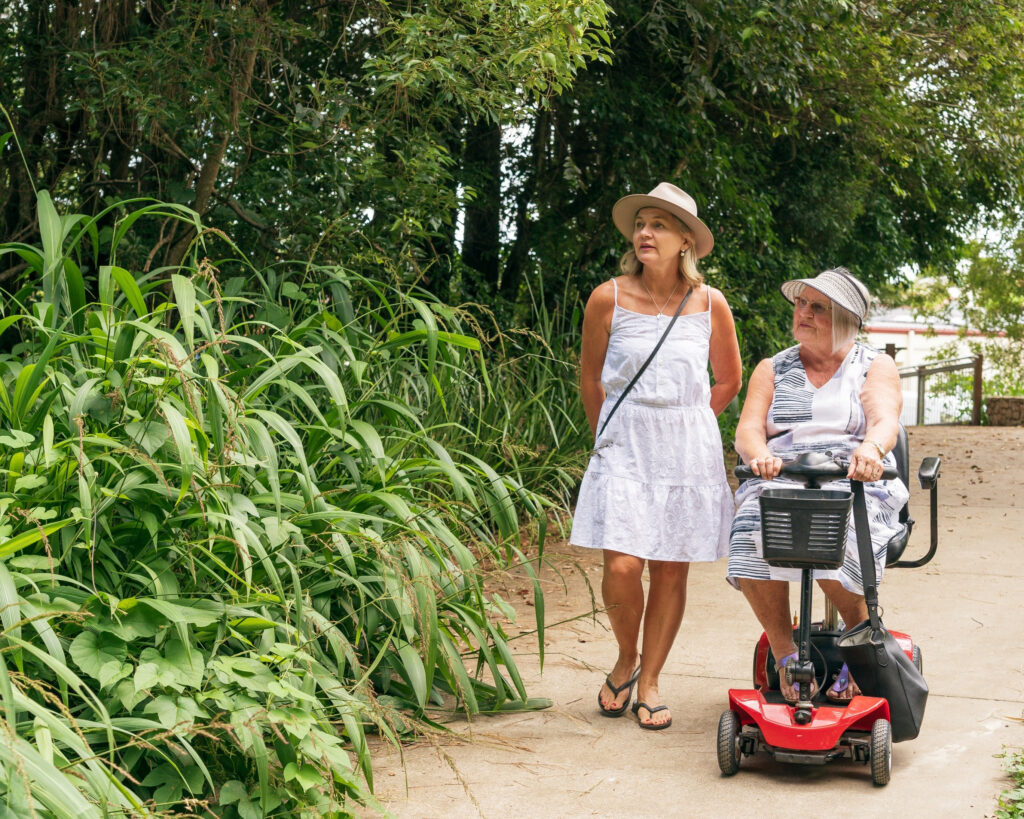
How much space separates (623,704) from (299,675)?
144 centimetres

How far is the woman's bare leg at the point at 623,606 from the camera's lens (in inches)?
158

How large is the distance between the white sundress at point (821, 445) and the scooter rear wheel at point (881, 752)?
1.41ft

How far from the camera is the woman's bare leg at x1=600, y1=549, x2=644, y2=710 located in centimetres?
402

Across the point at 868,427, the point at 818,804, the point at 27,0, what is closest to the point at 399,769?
the point at 818,804

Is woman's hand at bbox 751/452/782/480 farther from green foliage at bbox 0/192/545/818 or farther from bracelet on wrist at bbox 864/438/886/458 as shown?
green foliage at bbox 0/192/545/818

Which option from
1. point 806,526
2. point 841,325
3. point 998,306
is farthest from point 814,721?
point 998,306

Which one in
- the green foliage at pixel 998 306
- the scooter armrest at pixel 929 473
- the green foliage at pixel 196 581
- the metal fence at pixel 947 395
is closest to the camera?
the green foliage at pixel 196 581

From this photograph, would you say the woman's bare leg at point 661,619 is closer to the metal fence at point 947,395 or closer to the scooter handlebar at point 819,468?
the scooter handlebar at point 819,468

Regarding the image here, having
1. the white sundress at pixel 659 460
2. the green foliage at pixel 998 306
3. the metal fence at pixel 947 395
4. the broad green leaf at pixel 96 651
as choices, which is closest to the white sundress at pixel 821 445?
the white sundress at pixel 659 460

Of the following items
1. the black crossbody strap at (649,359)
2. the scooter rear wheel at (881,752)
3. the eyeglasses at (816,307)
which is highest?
the eyeglasses at (816,307)

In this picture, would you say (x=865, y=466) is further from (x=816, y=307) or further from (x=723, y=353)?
(x=723, y=353)

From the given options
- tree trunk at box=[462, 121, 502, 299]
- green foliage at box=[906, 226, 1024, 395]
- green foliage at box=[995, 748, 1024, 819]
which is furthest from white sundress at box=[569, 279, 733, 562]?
green foliage at box=[906, 226, 1024, 395]

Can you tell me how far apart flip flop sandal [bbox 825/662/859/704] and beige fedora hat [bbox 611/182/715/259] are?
152 centimetres

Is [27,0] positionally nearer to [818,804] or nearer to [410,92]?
[410,92]
